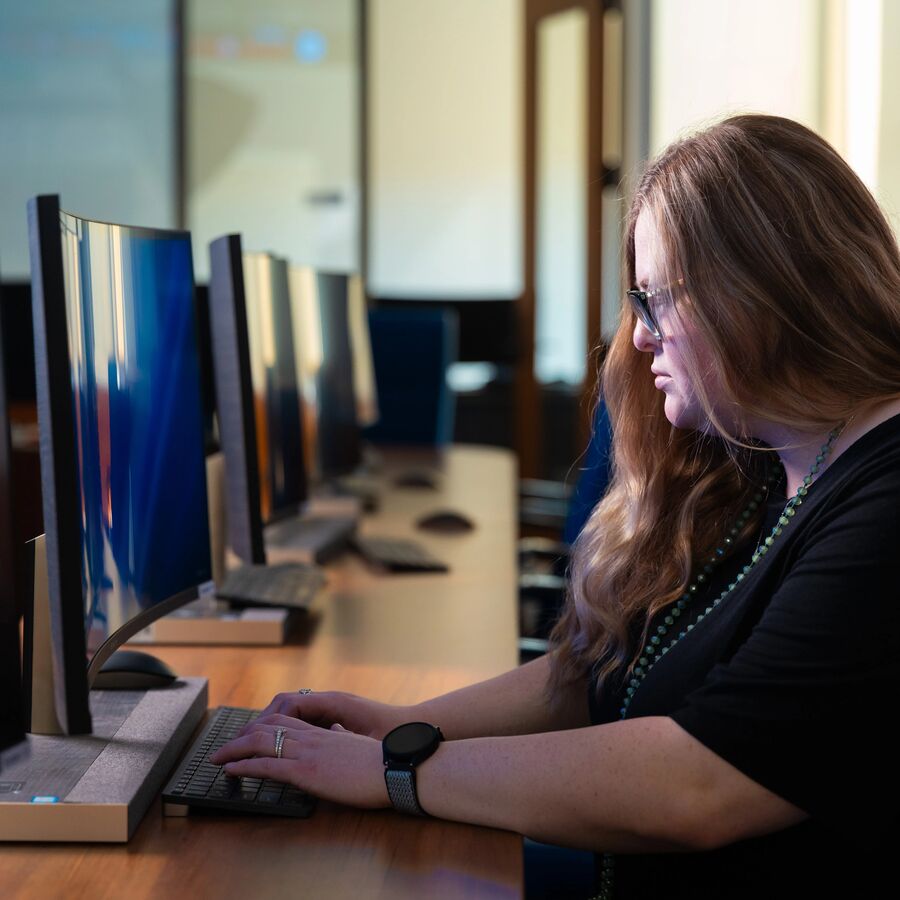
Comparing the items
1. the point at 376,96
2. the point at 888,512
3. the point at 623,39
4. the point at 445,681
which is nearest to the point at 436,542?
the point at 445,681

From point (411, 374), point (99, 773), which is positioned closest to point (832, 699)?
point (99, 773)

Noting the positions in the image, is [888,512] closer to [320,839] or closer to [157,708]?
[320,839]

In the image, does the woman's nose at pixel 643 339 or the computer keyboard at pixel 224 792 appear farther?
the woman's nose at pixel 643 339

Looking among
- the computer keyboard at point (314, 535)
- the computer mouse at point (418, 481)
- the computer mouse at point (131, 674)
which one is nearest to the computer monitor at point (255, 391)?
the computer keyboard at point (314, 535)

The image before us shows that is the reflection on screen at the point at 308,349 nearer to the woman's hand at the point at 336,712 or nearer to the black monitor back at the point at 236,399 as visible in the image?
the black monitor back at the point at 236,399

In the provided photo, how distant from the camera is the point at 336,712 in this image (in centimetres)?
123

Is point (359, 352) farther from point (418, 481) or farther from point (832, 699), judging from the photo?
point (832, 699)

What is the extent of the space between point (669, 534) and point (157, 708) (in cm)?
57

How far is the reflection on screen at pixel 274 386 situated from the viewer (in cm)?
185

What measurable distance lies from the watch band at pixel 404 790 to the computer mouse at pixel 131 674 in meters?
0.36

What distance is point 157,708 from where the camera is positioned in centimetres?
120

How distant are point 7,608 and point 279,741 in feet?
1.09

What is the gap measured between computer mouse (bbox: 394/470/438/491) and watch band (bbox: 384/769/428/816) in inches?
93.2

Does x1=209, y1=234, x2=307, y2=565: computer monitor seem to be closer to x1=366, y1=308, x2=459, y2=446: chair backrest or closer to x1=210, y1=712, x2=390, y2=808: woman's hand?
x1=210, y1=712, x2=390, y2=808: woman's hand
